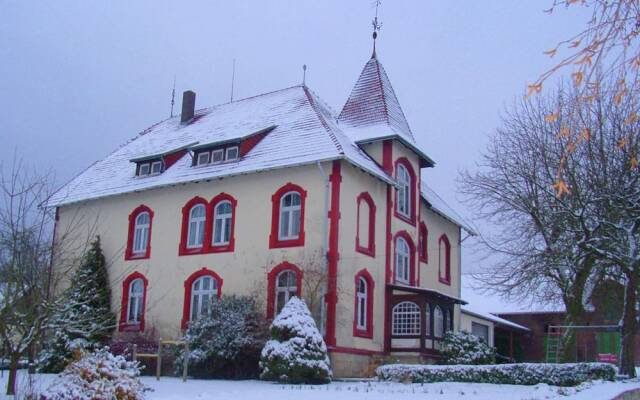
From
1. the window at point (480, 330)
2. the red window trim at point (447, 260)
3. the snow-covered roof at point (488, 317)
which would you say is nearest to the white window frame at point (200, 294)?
the red window trim at point (447, 260)

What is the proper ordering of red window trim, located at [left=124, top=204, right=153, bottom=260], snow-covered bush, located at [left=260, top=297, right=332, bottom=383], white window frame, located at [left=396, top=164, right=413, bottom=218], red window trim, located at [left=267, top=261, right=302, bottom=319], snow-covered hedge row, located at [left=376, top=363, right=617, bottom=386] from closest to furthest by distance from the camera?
1. snow-covered hedge row, located at [left=376, top=363, right=617, bottom=386]
2. snow-covered bush, located at [left=260, top=297, right=332, bottom=383]
3. red window trim, located at [left=267, top=261, right=302, bottom=319]
4. white window frame, located at [left=396, top=164, right=413, bottom=218]
5. red window trim, located at [left=124, top=204, right=153, bottom=260]

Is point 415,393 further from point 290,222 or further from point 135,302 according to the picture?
point 135,302

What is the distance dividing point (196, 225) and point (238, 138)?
3646 mm

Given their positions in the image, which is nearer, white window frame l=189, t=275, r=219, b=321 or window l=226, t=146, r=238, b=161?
white window frame l=189, t=275, r=219, b=321

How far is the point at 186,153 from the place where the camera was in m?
28.2

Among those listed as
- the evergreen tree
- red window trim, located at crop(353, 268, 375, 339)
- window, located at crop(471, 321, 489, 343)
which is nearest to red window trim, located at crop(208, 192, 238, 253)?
the evergreen tree

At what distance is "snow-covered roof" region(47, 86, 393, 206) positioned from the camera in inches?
925

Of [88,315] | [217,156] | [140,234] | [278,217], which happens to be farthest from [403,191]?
[88,315]

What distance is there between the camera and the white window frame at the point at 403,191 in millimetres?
26344

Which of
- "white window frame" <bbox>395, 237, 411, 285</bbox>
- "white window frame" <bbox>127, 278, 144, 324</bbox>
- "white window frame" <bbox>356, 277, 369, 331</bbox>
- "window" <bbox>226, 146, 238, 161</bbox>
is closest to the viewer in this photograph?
"white window frame" <bbox>356, 277, 369, 331</bbox>

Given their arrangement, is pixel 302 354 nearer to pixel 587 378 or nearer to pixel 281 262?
pixel 281 262

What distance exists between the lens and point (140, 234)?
27.9 meters

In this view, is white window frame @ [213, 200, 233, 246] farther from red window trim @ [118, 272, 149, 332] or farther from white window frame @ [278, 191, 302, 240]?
red window trim @ [118, 272, 149, 332]

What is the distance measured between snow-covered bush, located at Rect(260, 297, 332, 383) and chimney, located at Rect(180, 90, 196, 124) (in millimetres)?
14702
